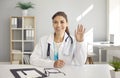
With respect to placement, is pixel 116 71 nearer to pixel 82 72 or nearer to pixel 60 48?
pixel 82 72

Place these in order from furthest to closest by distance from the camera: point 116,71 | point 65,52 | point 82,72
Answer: point 65,52
point 82,72
point 116,71

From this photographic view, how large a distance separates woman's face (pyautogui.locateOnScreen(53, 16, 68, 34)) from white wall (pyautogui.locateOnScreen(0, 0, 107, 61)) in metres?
3.96

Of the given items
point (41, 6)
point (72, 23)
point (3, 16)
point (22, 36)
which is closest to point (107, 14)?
point (72, 23)

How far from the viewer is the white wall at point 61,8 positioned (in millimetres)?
6293

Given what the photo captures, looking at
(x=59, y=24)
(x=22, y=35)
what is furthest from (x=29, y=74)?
(x=22, y=35)

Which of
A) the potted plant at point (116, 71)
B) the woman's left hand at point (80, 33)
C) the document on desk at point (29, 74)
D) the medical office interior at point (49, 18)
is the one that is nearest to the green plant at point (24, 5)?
the medical office interior at point (49, 18)

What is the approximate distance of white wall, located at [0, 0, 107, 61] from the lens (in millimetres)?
6293

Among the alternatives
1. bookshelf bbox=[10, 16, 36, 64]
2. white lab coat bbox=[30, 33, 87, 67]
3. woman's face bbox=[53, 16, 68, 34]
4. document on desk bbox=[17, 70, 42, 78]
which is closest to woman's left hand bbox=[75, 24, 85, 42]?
white lab coat bbox=[30, 33, 87, 67]

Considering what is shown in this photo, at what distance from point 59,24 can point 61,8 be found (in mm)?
4039

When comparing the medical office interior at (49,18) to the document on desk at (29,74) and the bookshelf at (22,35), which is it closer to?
the bookshelf at (22,35)

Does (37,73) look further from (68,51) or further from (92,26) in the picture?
(92,26)

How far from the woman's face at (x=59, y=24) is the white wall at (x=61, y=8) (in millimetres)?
3961

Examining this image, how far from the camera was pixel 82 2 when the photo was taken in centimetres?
633

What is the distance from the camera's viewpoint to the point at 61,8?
6.35 meters
